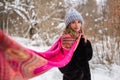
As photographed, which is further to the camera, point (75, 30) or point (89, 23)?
point (89, 23)

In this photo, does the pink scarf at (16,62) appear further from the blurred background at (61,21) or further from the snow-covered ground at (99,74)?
the blurred background at (61,21)

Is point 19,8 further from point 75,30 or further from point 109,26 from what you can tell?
point 75,30

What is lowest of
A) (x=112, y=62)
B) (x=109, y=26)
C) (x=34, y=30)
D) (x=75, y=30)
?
(x=34, y=30)

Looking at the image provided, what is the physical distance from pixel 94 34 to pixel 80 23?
4.05 metres

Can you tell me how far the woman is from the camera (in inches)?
149

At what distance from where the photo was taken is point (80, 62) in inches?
151

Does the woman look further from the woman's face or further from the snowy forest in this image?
the snowy forest

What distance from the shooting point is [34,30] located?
47.6 ft

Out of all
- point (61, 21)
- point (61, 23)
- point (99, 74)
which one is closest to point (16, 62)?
point (99, 74)

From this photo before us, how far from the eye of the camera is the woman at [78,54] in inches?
149

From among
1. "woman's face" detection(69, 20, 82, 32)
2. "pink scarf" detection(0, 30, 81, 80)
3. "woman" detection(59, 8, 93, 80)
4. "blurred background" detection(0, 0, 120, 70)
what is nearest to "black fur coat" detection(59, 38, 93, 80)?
"woman" detection(59, 8, 93, 80)

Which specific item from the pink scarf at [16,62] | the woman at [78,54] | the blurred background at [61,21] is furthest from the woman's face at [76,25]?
the blurred background at [61,21]

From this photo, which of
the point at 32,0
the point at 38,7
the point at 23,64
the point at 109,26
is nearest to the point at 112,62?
the point at 109,26

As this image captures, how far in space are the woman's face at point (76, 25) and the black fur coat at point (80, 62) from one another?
0.13 meters
